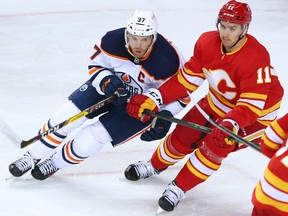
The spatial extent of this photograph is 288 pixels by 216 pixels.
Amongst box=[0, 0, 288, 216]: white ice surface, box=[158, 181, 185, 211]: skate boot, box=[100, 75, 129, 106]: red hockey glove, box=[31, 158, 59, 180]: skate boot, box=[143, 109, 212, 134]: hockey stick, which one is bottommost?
box=[0, 0, 288, 216]: white ice surface

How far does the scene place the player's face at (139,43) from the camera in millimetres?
3299

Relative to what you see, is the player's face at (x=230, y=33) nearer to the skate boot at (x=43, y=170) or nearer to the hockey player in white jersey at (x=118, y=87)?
the hockey player in white jersey at (x=118, y=87)

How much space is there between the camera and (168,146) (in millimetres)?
3449

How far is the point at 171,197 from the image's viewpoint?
327 centimetres

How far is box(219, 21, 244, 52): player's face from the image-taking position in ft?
10.3

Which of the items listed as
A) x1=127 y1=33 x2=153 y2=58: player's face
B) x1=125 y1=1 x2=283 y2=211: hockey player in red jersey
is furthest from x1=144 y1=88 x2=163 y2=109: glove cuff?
x1=127 y1=33 x2=153 y2=58: player's face

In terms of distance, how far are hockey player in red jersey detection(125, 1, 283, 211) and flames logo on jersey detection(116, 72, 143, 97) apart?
11 centimetres

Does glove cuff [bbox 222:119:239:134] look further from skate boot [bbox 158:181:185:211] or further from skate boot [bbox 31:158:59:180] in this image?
skate boot [bbox 31:158:59:180]

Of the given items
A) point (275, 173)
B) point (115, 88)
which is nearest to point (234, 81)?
point (115, 88)

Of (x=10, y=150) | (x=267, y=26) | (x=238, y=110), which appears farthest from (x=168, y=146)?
(x=267, y=26)

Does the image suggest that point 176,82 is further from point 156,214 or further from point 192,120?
point 156,214

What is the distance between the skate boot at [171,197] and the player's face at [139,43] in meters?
0.57

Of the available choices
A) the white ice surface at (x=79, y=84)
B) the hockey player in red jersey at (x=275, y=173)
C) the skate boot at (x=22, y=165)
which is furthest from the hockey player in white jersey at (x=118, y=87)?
the hockey player in red jersey at (x=275, y=173)

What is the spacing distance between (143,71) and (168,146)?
0.35 meters
